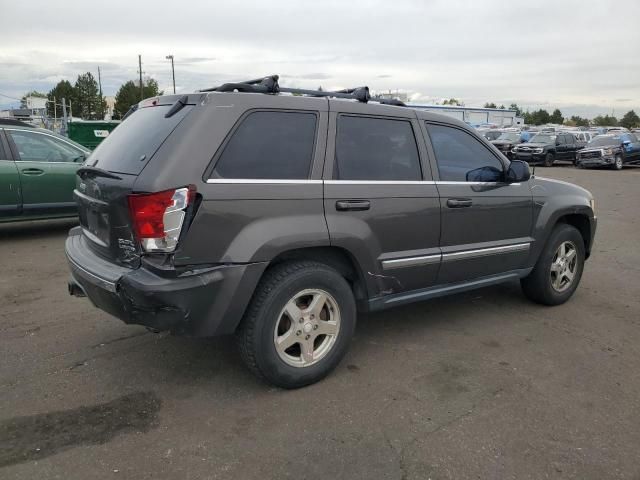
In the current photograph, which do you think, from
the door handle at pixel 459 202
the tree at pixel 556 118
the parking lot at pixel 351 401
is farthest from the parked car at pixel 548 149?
the tree at pixel 556 118

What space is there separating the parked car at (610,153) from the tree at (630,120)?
281 ft

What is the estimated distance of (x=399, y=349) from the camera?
4133mm

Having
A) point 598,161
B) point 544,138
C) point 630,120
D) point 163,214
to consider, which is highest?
point 630,120

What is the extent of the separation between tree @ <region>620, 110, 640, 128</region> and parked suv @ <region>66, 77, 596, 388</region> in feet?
365

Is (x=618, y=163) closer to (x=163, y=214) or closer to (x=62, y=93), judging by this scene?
(x=163, y=214)

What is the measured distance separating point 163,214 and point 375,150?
160 centimetres

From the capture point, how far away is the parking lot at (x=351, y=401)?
107 inches

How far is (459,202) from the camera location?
13.6 feet

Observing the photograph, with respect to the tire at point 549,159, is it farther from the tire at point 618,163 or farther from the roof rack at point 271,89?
the roof rack at point 271,89

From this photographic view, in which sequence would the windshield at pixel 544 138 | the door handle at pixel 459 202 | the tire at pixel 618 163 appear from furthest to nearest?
1. the windshield at pixel 544 138
2. the tire at pixel 618 163
3. the door handle at pixel 459 202

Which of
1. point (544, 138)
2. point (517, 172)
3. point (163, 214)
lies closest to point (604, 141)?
point (544, 138)

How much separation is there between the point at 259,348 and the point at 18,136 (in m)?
6.42

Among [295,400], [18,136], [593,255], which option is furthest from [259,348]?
[18,136]

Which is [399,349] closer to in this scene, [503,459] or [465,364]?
[465,364]
